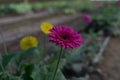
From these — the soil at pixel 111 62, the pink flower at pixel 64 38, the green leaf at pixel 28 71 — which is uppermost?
the pink flower at pixel 64 38

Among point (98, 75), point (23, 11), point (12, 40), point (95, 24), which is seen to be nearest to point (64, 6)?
point (23, 11)

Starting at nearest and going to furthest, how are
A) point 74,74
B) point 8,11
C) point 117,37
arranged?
point 74,74
point 117,37
point 8,11

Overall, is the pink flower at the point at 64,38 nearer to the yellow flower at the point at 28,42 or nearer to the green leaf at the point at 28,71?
the green leaf at the point at 28,71

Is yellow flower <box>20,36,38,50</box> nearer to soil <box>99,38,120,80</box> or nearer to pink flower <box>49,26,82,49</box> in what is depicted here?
pink flower <box>49,26,82,49</box>

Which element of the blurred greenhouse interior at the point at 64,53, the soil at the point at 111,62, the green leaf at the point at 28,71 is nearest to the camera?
the blurred greenhouse interior at the point at 64,53

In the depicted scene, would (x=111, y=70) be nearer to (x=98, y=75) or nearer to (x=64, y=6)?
(x=98, y=75)

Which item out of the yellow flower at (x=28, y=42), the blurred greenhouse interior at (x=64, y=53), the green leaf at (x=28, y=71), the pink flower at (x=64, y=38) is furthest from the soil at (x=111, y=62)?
the pink flower at (x=64, y=38)

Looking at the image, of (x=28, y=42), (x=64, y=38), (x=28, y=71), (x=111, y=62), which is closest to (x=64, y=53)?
(x=28, y=42)
